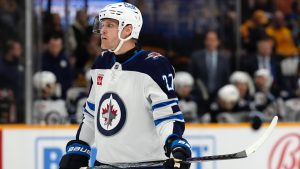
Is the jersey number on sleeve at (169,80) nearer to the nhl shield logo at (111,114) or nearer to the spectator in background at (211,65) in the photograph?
the nhl shield logo at (111,114)

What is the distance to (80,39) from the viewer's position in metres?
8.76

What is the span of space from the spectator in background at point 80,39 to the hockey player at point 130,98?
4066mm

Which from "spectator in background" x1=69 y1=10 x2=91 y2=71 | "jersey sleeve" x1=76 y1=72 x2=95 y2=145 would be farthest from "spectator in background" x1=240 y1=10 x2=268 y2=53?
"jersey sleeve" x1=76 y1=72 x2=95 y2=145

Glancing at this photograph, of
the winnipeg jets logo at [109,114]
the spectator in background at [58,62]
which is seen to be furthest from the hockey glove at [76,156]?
the spectator in background at [58,62]

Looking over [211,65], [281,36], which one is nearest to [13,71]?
[211,65]

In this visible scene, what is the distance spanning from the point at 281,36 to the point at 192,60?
1.22 meters

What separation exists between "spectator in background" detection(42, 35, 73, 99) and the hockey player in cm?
368

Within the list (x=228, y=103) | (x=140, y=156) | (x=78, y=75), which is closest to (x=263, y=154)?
(x=228, y=103)

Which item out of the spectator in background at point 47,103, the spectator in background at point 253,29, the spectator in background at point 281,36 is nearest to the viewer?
the spectator in background at point 47,103

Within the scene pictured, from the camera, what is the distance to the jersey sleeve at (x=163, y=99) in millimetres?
4324

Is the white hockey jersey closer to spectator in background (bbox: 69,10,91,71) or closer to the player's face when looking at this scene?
the player's face

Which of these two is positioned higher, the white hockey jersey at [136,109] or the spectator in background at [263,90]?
the white hockey jersey at [136,109]

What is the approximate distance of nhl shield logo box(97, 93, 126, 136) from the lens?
4.43m

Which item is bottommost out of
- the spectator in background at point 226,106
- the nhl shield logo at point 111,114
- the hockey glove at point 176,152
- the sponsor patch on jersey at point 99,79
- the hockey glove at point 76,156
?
the spectator in background at point 226,106
